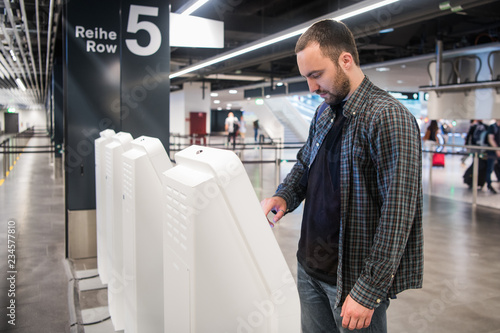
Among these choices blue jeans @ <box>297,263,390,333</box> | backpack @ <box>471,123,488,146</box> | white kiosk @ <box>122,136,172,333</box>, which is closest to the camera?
blue jeans @ <box>297,263,390,333</box>

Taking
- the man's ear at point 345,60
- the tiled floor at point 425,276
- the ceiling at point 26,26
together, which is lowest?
the tiled floor at point 425,276

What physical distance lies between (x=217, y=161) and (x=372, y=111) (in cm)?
56

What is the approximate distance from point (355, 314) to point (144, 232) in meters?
1.22

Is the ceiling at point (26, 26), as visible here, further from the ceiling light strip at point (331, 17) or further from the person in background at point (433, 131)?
the person in background at point (433, 131)

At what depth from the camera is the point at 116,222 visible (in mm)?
2936

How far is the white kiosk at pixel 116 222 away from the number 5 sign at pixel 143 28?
4.90 ft

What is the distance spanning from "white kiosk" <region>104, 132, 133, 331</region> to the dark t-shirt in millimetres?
1606

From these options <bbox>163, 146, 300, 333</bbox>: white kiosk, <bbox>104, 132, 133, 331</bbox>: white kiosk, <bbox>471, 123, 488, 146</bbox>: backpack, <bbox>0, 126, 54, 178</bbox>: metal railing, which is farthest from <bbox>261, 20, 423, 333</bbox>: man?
<bbox>471, 123, 488, 146</bbox>: backpack

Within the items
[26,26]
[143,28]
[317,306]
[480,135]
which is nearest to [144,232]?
[317,306]

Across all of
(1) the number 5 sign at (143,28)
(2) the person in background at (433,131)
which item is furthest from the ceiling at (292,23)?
(1) the number 5 sign at (143,28)

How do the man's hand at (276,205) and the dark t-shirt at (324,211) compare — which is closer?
the dark t-shirt at (324,211)

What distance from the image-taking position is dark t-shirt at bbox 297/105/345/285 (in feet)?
4.91

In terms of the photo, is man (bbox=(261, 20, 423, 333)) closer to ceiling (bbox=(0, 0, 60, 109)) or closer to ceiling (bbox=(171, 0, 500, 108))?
ceiling (bbox=(171, 0, 500, 108))

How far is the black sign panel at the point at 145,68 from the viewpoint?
4285 millimetres
